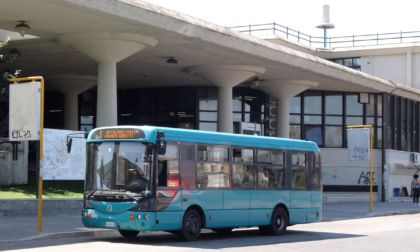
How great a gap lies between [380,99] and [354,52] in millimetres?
9253

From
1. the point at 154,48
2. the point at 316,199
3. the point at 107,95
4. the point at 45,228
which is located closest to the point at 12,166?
the point at 107,95

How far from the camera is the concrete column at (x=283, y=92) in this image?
39.7 m

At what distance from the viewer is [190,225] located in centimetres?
1664

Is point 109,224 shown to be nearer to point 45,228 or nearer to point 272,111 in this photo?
point 45,228

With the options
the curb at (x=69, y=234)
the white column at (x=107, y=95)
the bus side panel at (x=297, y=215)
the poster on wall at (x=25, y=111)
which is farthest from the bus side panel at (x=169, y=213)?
the white column at (x=107, y=95)

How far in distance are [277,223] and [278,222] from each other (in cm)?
9

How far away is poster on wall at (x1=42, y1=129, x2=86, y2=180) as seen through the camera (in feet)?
73.1

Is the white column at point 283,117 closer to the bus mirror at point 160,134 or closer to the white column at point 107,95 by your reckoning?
the white column at point 107,95

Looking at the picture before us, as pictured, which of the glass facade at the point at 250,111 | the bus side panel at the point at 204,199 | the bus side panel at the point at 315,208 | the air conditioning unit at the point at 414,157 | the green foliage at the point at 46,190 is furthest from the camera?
the air conditioning unit at the point at 414,157

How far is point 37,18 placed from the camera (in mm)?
23312

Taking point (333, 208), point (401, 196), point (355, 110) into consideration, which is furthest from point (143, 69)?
point (401, 196)

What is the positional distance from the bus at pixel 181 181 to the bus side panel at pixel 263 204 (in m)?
0.03

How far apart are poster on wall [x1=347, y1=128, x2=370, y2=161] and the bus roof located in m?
11.9

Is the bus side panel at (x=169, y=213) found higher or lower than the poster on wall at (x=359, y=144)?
lower
